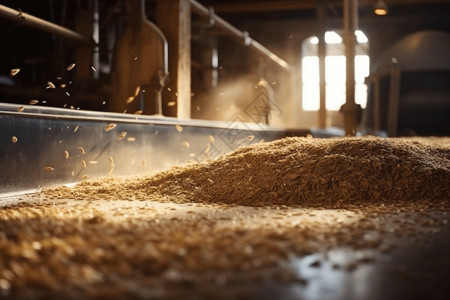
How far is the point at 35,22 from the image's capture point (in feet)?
13.8

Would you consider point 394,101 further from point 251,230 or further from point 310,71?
point 251,230

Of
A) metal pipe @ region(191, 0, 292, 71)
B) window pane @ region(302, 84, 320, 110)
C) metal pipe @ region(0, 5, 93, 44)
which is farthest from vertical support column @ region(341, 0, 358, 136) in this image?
window pane @ region(302, 84, 320, 110)

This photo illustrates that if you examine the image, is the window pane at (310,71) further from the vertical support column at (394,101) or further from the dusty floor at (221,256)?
the dusty floor at (221,256)

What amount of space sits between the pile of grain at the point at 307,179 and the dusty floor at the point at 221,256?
483 millimetres

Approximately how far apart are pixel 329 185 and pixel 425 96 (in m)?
7.55

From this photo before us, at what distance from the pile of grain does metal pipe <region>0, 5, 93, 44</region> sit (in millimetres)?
1533

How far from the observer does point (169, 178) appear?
126 inches

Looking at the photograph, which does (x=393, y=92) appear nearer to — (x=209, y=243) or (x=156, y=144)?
(x=156, y=144)

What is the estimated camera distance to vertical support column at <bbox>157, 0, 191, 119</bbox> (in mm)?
5000

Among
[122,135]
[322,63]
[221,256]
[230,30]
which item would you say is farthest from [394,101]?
[221,256]

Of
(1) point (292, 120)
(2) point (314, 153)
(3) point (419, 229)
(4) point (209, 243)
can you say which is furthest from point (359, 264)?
(1) point (292, 120)

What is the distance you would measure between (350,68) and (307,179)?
12.7 feet

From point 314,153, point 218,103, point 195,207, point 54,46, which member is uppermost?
point 54,46

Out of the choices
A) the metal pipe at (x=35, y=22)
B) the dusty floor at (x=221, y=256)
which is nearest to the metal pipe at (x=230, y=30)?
the metal pipe at (x=35, y=22)
